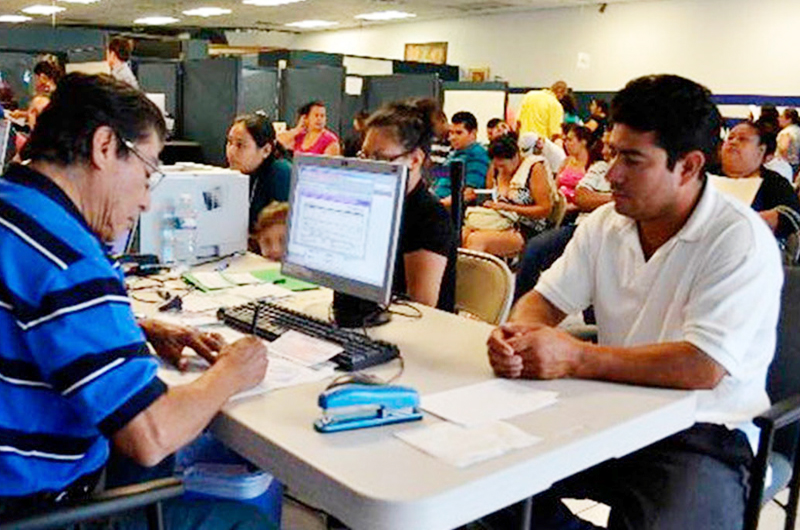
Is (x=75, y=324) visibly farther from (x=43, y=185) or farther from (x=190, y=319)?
(x=190, y=319)

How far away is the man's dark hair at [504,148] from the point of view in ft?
17.1

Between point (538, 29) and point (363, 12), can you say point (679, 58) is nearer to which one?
point (538, 29)

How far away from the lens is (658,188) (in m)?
1.66

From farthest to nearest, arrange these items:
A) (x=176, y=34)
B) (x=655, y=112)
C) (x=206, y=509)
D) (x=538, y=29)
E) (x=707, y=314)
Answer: (x=176, y=34), (x=538, y=29), (x=655, y=112), (x=707, y=314), (x=206, y=509)

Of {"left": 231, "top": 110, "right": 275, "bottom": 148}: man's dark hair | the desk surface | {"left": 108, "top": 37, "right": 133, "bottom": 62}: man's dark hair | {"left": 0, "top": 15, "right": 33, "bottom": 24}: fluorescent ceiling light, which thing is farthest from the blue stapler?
{"left": 0, "top": 15, "right": 33, "bottom": 24}: fluorescent ceiling light

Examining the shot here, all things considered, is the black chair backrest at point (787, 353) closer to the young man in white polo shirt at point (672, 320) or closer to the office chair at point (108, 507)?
the young man in white polo shirt at point (672, 320)

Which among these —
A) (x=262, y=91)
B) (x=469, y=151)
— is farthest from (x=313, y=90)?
(x=469, y=151)

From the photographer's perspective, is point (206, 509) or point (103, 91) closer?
point (103, 91)

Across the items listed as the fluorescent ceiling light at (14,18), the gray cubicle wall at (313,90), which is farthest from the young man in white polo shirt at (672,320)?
the fluorescent ceiling light at (14,18)

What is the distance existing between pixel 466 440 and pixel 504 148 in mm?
4195

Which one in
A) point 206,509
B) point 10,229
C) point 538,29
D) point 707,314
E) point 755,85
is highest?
point 538,29

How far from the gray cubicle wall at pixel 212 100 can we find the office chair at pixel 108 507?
4.16 meters

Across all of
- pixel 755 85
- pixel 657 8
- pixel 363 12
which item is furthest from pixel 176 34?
pixel 755 85

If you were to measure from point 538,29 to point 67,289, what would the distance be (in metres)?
12.0
